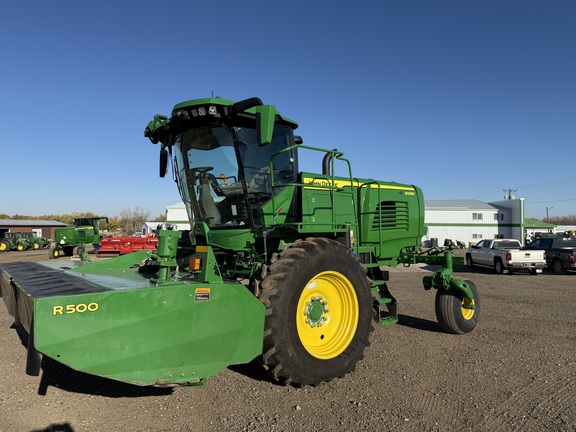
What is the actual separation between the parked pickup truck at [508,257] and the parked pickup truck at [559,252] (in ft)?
3.12

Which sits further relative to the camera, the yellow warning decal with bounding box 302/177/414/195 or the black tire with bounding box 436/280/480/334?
the black tire with bounding box 436/280/480/334

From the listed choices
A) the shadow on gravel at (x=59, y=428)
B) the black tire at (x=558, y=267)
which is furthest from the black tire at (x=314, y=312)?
the black tire at (x=558, y=267)

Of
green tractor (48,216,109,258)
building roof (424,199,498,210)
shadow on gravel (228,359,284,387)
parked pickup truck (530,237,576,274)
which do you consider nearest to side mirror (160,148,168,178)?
shadow on gravel (228,359,284,387)

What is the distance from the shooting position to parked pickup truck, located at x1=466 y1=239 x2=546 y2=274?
1684 centimetres

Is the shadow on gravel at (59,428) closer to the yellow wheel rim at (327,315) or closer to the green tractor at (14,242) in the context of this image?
the yellow wheel rim at (327,315)

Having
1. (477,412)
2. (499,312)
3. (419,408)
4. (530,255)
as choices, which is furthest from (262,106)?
(530,255)

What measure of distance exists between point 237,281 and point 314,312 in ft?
3.31

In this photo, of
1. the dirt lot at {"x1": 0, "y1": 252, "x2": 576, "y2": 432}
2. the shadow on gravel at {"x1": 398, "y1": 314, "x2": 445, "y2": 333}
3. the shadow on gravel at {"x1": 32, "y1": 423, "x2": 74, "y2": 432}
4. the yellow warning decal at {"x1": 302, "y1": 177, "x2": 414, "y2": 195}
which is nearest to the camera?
the shadow on gravel at {"x1": 32, "y1": 423, "x2": 74, "y2": 432}

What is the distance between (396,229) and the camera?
6773 mm

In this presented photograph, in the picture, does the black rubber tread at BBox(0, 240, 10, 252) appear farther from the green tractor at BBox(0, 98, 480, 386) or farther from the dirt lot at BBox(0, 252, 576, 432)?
the green tractor at BBox(0, 98, 480, 386)

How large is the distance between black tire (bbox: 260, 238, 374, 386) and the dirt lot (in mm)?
289

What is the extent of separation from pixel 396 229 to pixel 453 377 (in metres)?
2.73

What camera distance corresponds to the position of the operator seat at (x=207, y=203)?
17.0 ft

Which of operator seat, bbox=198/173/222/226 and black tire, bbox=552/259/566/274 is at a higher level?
operator seat, bbox=198/173/222/226
